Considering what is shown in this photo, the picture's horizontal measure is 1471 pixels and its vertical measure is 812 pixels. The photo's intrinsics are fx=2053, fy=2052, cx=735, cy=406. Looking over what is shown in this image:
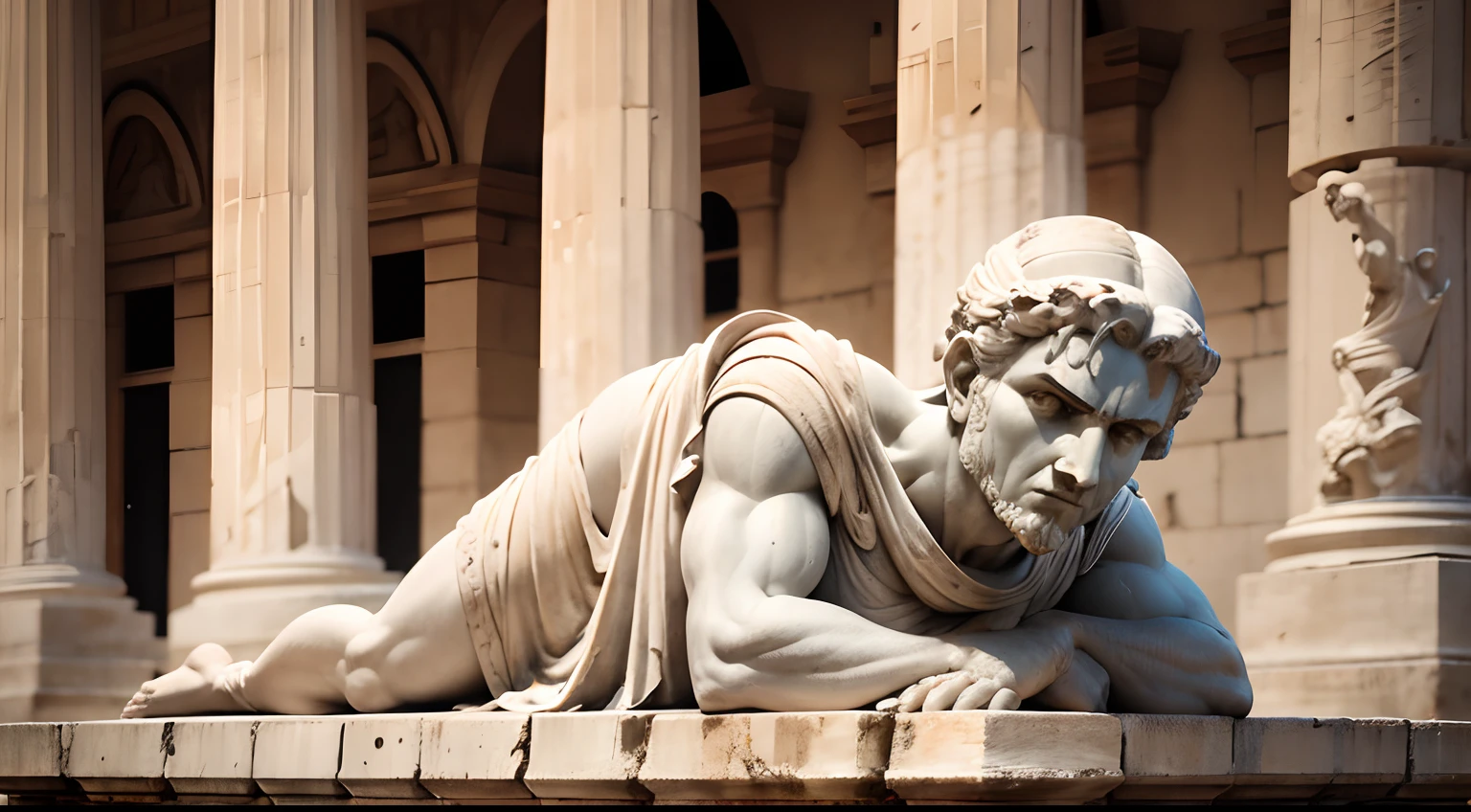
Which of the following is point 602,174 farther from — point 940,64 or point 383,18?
point 383,18

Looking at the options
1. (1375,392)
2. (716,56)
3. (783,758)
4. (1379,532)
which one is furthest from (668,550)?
(716,56)

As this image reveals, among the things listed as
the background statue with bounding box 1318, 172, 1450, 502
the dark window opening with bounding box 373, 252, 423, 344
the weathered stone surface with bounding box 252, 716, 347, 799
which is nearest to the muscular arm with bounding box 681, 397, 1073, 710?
the weathered stone surface with bounding box 252, 716, 347, 799

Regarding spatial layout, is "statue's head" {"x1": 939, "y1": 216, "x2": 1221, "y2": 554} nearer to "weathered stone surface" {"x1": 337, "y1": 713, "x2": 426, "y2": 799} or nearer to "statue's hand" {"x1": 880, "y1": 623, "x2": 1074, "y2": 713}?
"statue's hand" {"x1": 880, "y1": 623, "x2": 1074, "y2": 713}

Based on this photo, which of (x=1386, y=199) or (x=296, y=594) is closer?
(x=1386, y=199)

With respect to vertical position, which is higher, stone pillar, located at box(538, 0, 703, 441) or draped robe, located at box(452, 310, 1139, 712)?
stone pillar, located at box(538, 0, 703, 441)

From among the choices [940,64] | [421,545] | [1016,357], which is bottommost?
[421,545]

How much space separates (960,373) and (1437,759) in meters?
1.54

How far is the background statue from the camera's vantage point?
31.2 ft

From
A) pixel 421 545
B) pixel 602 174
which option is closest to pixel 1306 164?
pixel 602 174

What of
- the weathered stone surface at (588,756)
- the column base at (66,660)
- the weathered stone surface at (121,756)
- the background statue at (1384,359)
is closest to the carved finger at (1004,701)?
the weathered stone surface at (588,756)

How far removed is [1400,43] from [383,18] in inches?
457

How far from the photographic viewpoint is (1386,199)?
31.8ft

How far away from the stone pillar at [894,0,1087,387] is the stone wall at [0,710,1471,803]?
4971mm

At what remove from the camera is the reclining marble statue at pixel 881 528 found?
424 centimetres
